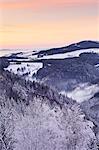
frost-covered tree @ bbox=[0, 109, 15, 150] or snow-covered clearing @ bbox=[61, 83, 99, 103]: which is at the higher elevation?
snow-covered clearing @ bbox=[61, 83, 99, 103]

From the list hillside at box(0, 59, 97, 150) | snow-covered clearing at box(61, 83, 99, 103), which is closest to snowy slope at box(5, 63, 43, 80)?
hillside at box(0, 59, 97, 150)

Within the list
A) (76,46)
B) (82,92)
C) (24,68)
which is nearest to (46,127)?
(82,92)

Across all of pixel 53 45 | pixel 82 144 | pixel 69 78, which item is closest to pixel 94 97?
pixel 69 78

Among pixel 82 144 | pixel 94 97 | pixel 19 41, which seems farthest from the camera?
pixel 94 97

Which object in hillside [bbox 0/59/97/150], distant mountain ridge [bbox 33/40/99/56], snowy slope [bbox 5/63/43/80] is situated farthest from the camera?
snowy slope [bbox 5/63/43/80]

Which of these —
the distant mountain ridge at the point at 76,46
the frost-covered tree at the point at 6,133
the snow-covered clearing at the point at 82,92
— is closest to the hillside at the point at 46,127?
the frost-covered tree at the point at 6,133

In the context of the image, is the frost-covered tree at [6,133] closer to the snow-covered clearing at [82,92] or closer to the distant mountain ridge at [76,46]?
the distant mountain ridge at [76,46]

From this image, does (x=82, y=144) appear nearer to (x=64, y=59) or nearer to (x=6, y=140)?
(x=6, y=140)

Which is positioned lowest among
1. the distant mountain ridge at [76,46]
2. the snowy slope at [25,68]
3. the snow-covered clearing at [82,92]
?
the snow-covered clearing at [82,92]

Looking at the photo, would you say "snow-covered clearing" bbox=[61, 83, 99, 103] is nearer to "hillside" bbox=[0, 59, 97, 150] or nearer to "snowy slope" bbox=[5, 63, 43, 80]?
"hillside" bbox=[0, 59, 97, 150]

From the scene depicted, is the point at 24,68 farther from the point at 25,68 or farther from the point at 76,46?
the point at 76,46

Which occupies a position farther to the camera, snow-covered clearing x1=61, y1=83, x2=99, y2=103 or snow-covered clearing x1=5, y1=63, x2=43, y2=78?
snow-covered clearing x1=5, y1=63, x2=43, y2=78
